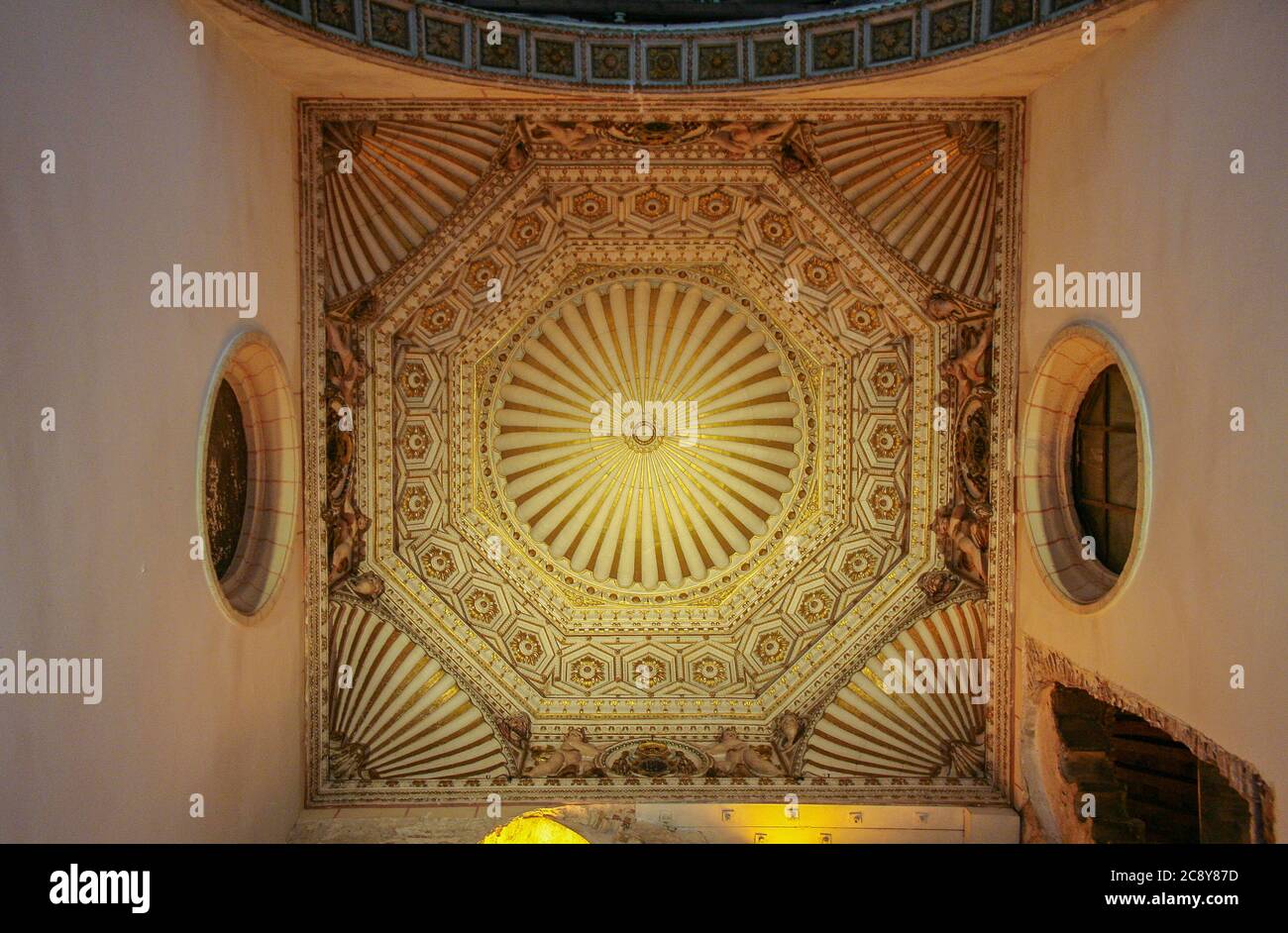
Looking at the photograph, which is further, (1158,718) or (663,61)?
(663,61)

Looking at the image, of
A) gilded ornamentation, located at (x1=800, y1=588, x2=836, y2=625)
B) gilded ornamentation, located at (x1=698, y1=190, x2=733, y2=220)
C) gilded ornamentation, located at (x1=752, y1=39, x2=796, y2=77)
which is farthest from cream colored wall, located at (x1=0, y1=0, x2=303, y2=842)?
gilded ornamentation, located at (x1=800, y1=588, x2=836, y2=625)

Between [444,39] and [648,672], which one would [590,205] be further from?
[648,672]

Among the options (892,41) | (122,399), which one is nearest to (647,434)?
(892,41)

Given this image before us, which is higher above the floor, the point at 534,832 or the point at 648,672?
the point at 648,672

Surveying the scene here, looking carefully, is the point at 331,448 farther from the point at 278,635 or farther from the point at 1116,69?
the point at 1116,69

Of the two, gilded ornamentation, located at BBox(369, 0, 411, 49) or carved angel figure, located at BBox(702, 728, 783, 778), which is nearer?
gilded ornamentation, located at BBox(369, 0, 411, 49)

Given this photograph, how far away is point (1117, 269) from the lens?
7.73 metres

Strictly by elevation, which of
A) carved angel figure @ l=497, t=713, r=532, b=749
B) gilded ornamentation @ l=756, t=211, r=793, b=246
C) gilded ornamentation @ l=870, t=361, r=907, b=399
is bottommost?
carved angel figure @ l=497, t=713, r=532, b=749

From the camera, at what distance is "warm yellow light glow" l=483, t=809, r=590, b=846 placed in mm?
8484

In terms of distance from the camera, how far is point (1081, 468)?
909cm

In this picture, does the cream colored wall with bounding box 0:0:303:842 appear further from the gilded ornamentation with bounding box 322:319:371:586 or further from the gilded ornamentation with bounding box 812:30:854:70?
the gilded ornamentation with bounding box 812:30:854:70

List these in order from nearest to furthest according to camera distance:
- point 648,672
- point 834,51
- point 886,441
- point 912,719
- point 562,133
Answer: point 834,51 < point 562,133 < point 912,719 < point 886,441 < point 648,672

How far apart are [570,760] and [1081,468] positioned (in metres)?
A: 5.25

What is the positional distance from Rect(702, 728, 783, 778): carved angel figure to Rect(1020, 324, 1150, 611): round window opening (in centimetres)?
310
